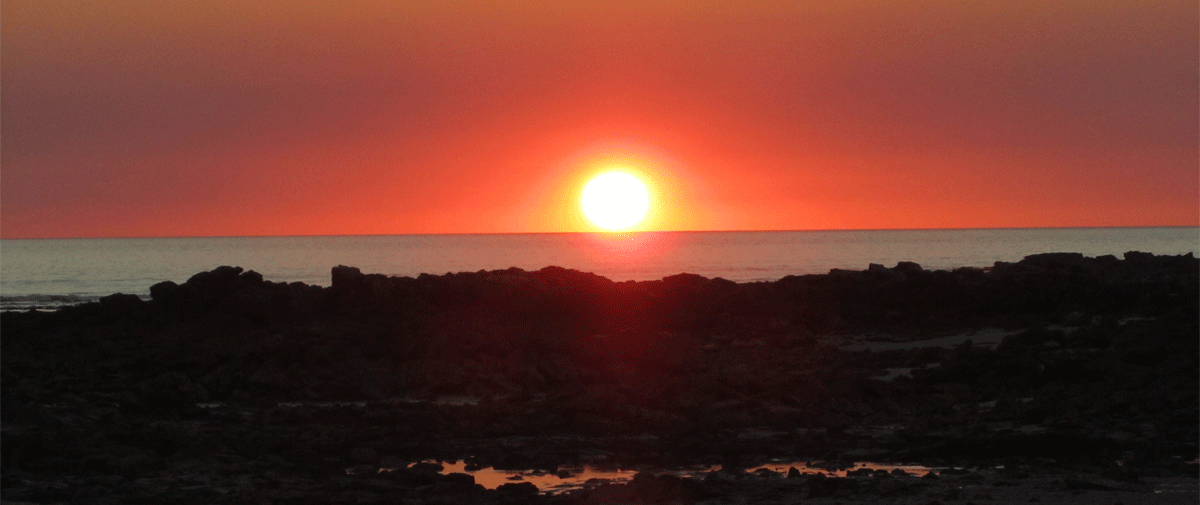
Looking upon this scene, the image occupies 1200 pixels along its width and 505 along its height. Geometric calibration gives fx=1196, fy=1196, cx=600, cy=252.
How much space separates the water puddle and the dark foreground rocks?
0.26 m

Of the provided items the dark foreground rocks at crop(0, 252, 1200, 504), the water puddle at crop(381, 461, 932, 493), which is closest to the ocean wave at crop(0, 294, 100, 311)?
the dark foreground rocks at crop(0, 252, 1200, 504)

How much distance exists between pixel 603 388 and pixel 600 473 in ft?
18.3

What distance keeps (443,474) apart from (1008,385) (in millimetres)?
10553

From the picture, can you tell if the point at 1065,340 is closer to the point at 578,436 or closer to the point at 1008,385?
the point at 1008,385

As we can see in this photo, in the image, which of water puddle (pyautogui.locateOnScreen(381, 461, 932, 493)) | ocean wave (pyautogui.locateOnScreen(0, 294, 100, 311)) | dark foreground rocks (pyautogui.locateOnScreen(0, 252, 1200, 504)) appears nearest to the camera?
dark foreground rocks (pyautogui.locateOnScreen(0, 252, 1200, 504))

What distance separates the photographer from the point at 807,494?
12.8 metres

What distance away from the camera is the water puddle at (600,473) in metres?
13.9

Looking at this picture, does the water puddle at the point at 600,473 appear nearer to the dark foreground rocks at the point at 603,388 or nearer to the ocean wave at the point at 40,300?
the dark foreground rocks at the point at 603,388

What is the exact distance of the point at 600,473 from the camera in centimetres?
1452

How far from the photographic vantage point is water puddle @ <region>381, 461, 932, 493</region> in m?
13.9

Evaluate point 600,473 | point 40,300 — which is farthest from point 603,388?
point 40,300

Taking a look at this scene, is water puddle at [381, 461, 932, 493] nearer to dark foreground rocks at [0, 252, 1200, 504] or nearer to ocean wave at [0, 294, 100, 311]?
dark foreground rocks at [0, 252, 1200, 504]

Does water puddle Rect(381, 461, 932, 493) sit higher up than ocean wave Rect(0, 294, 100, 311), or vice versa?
water puddle Rect(381, 461, 932, 493)

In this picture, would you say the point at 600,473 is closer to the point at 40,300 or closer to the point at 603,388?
the point at 603,388
